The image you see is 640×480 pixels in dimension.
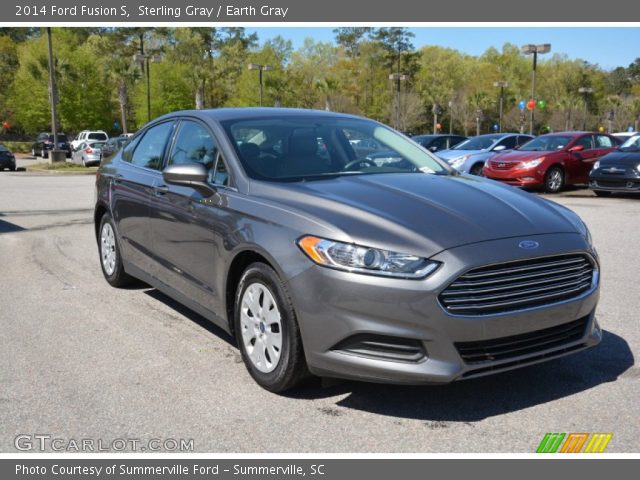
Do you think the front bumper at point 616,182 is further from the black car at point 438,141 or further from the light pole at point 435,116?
the light pole at point 435,116

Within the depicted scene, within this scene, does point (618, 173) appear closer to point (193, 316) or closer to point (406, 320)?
point (193, 316)

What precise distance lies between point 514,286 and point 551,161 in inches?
578

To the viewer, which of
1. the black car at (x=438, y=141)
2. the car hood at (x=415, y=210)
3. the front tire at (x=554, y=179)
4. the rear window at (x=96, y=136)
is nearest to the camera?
the car hood at (x=415, y=210)

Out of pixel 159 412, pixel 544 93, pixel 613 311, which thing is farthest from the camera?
pixel 544 93

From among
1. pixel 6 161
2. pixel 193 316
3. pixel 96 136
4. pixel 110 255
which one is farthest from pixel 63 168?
pixel 193 316

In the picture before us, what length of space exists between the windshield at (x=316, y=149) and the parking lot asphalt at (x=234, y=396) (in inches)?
53.9

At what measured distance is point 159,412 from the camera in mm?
3840

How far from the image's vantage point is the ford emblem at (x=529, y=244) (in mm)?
3655

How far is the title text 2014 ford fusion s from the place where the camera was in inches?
137

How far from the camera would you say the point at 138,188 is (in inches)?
228

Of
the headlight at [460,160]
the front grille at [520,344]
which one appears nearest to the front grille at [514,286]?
the front grille at [520,344]
